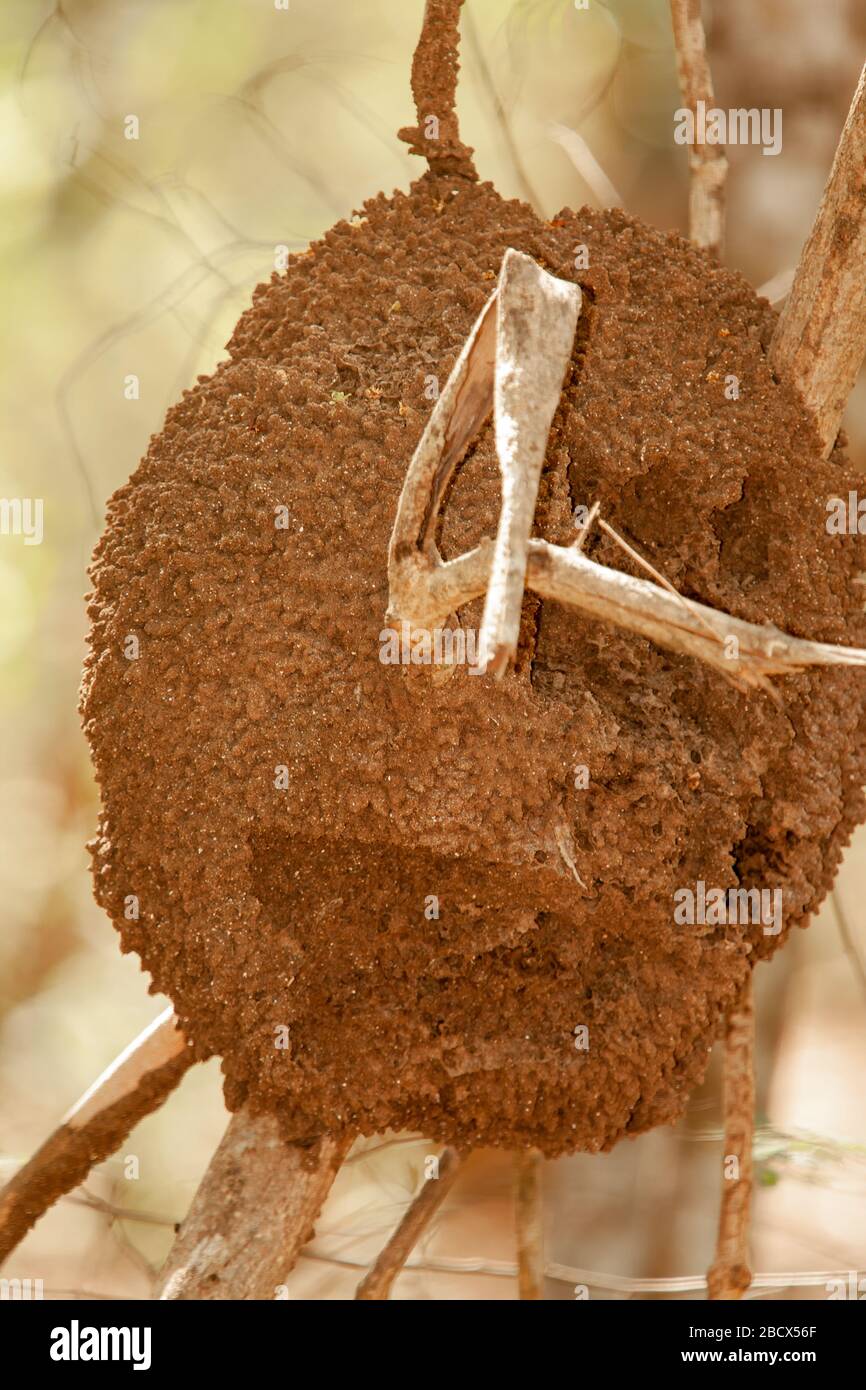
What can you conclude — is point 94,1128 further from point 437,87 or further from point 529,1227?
point 437,87

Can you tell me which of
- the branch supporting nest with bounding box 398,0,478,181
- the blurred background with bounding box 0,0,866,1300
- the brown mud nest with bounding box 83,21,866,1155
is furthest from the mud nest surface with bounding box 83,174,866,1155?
the blurred background with bounding box 0,0,866,1300

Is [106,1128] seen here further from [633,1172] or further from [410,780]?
[633,1172]

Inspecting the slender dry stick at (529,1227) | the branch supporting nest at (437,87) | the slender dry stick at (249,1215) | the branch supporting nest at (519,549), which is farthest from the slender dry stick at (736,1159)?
the branch supporting nest at (437,87)

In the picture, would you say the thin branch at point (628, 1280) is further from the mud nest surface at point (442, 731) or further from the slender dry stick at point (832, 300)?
the slender dry stick at point (832, 300)

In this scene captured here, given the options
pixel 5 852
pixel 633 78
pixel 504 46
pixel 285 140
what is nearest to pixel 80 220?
pixel 285 140

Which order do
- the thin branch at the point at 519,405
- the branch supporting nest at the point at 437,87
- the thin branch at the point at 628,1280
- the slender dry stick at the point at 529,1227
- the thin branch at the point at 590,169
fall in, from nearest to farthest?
the thin branch at the point at 519,405
the branch supporting nest at the point at 437,87
the thin branch at the point at 628,1280
the slender dry stick at the point at 529,1227
the thin branch at the point at 590,169
